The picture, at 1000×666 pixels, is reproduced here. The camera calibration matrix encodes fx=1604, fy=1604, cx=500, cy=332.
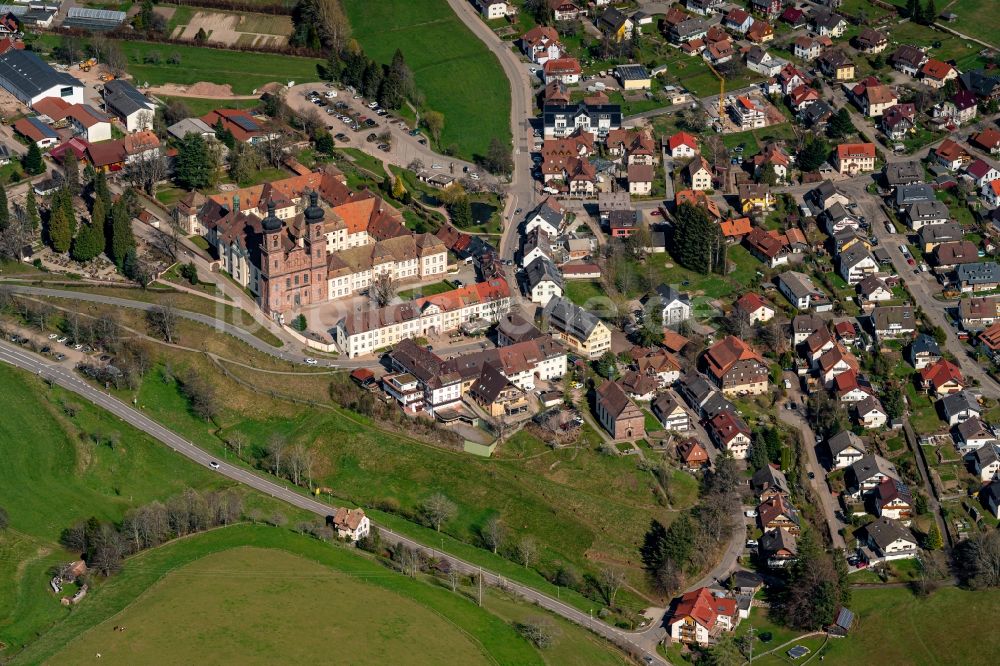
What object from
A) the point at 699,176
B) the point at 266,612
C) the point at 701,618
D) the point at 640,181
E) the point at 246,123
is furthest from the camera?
the point at 699,176

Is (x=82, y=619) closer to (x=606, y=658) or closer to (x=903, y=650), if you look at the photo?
(x=606, y=658)

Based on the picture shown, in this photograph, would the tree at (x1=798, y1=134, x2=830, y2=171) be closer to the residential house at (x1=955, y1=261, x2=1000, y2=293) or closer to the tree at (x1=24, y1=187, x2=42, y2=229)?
the residential house at (x1=955, y1=261, x2=1000, y2=293)

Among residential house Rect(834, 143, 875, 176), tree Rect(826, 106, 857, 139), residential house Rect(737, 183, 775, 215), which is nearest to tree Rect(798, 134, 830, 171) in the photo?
residential house Rect(834, 143, 875, 176)

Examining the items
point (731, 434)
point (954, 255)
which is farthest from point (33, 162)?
point (954, 255)

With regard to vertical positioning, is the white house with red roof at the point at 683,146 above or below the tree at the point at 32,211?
below

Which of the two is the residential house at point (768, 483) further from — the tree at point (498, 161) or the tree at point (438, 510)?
the tree at point (498, 161)

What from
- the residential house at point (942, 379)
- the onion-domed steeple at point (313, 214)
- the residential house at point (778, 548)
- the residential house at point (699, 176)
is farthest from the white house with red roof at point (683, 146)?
the residential house at point (778, 548)

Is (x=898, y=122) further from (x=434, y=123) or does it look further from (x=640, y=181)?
(x=434, y=123)
